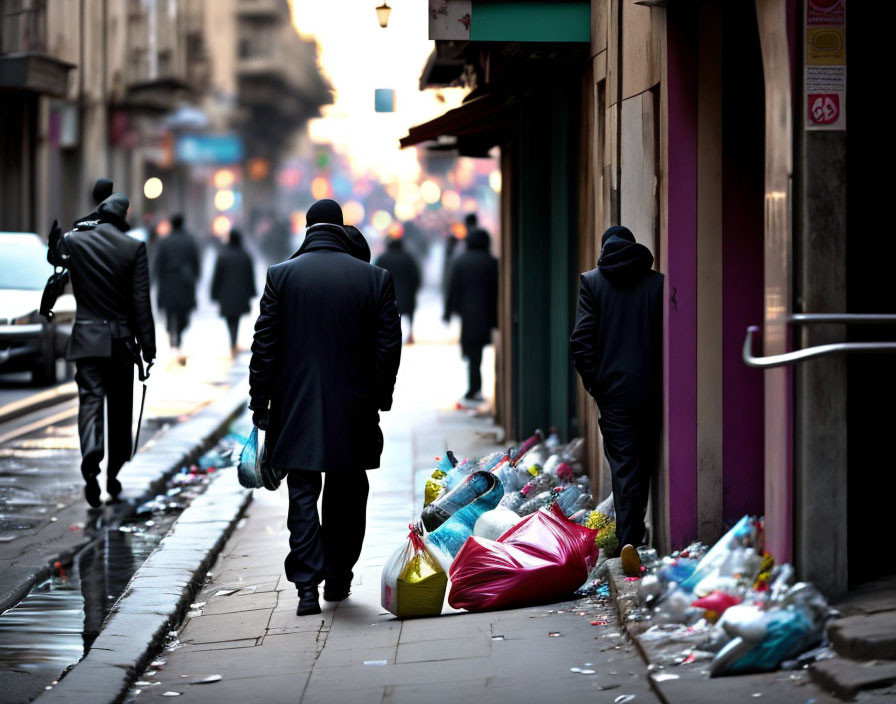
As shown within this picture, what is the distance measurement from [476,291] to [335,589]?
33.6ft

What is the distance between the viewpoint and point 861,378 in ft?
21.6

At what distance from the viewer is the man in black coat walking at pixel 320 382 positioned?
280 inches

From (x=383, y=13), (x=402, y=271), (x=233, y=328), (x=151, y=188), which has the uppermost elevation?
(x=151, y=188)

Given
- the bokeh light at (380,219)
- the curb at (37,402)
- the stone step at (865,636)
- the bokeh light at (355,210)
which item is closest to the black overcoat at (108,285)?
the curb at (37,402)

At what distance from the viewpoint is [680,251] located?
7391 millimetres

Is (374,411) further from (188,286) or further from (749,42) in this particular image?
(188,286)

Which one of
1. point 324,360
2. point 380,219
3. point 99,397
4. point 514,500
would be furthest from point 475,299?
point 380,219

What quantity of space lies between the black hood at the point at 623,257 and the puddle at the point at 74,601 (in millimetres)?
2949

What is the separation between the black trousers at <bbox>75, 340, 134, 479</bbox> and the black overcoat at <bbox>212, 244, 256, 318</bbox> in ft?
44.1

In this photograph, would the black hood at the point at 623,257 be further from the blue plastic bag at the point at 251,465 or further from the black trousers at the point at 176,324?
the black trousers at the point at 176,324

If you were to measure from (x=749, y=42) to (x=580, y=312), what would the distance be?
61.6 inches

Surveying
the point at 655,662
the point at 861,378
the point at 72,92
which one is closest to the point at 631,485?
the point at 861,378

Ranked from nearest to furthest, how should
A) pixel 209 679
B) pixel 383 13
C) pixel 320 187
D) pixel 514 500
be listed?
pixel 209 679 < pixel 514 500 < pixel 383 13 < pixel 320 187

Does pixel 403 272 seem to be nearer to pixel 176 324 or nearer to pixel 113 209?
pixel 176 324
